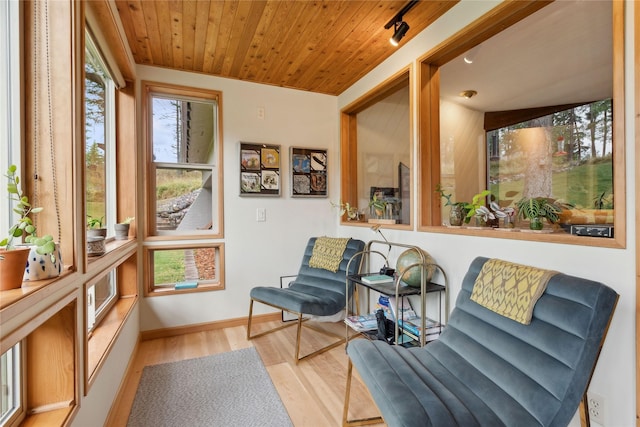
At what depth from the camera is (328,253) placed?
2771mm

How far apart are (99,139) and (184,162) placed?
0.85m

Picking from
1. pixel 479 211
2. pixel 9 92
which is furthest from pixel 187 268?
pixel 479 211

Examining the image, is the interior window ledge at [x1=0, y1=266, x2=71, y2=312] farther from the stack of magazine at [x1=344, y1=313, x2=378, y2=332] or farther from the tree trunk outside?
the tree trunk outside

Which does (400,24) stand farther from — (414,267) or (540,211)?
(414,267)

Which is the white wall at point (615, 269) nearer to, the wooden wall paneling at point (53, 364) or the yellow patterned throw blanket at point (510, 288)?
the yellow patterned throw blanket at point (510, 288)

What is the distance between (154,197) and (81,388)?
1.87 meters

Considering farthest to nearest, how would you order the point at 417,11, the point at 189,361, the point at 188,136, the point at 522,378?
the point at 188,136, the point at 189,361, the point at 417,11, the point at 522,378

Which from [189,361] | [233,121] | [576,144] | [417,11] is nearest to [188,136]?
[233,121]

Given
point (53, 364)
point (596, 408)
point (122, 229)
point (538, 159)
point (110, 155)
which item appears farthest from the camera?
point (110, 155)

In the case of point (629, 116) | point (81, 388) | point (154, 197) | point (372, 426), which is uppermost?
point (629, 116)

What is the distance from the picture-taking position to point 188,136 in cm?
289

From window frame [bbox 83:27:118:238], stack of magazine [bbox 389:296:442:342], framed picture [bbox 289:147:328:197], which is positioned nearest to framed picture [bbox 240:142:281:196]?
framed picture [bbox 289:147:328:197]

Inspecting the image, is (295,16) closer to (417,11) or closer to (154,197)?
(417,11)

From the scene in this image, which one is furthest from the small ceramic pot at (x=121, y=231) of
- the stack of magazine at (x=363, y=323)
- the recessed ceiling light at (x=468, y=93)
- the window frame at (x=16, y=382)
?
the recessed ceiling light at (x=468, y=93)
